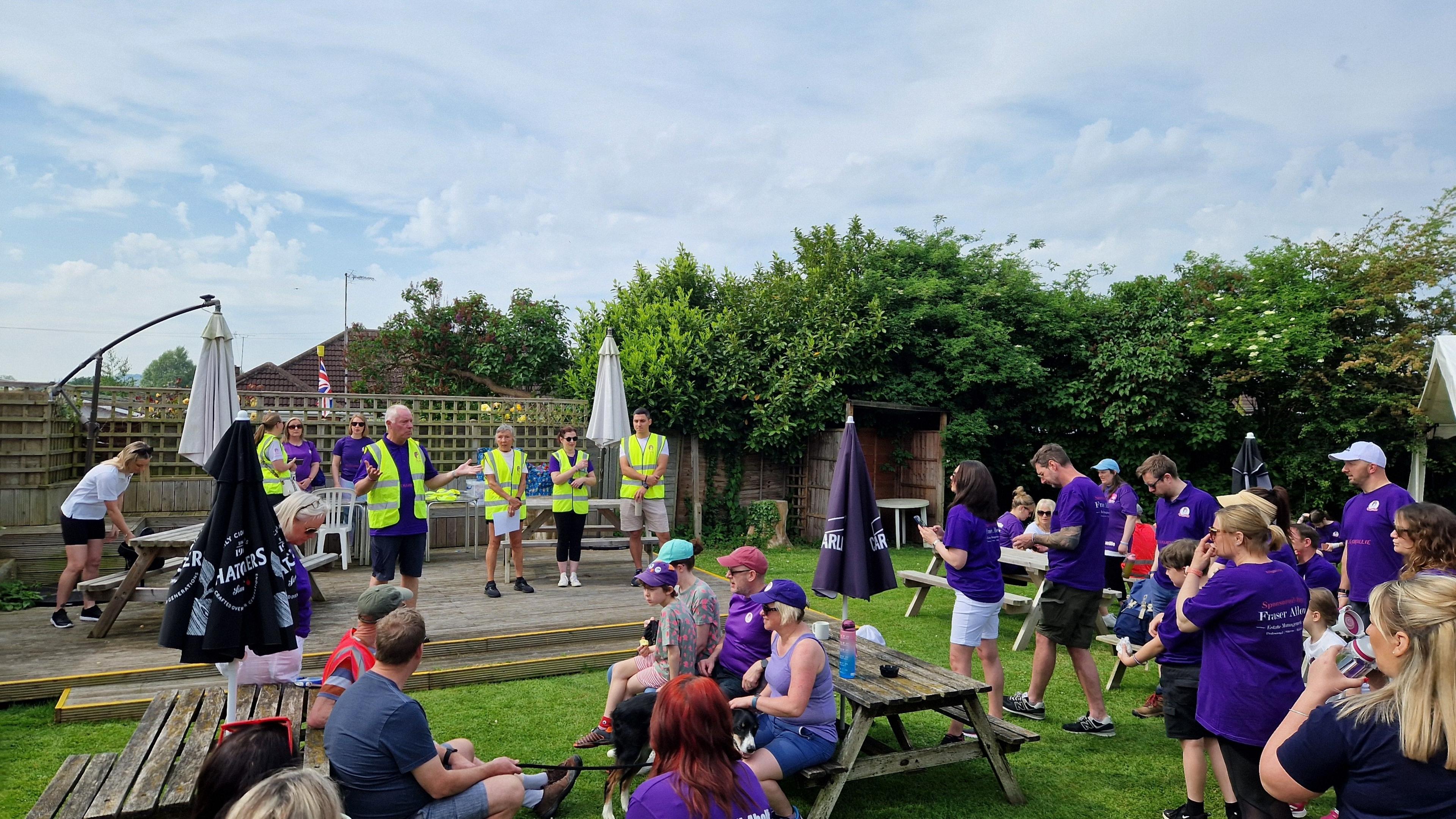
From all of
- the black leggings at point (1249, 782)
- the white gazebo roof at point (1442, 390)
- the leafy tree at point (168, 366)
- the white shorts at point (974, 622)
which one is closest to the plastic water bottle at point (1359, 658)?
the black leggings at point (1249, 782)

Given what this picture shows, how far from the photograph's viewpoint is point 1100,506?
5035 millimetres

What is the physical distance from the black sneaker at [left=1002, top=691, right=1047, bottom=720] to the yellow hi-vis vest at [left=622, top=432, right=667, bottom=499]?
4275 mm

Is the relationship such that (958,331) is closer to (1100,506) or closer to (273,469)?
(1100,506)

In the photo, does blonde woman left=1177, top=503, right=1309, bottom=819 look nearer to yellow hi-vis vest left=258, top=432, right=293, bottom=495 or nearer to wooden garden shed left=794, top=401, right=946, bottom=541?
yellow hi-vis vest left=258, top=432, right=293, bottom=495

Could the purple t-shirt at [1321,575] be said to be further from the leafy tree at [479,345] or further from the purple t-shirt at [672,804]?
the leafy tree at [479,345]

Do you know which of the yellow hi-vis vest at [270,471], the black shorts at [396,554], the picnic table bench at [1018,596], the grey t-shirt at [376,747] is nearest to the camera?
the grey t-shirt at [376,747]

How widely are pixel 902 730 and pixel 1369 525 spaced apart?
3347 mm

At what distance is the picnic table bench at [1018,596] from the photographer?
23.6 ft

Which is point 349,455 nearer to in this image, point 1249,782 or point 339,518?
point 339,518

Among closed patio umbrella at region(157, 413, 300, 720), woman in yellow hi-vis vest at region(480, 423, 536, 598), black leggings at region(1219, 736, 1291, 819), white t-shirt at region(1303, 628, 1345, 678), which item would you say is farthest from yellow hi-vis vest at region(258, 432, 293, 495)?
white t-shirt at region(1303, 628, 1345, 678)

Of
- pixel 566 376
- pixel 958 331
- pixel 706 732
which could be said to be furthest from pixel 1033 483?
pixel 706 732

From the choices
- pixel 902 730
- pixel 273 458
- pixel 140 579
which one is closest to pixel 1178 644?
pixel 902 730

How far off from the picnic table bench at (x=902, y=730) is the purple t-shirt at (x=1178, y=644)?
2.53ft

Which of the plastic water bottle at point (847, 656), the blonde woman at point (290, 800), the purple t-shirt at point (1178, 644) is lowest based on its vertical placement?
the plastic water bottle at point (847, 656)
